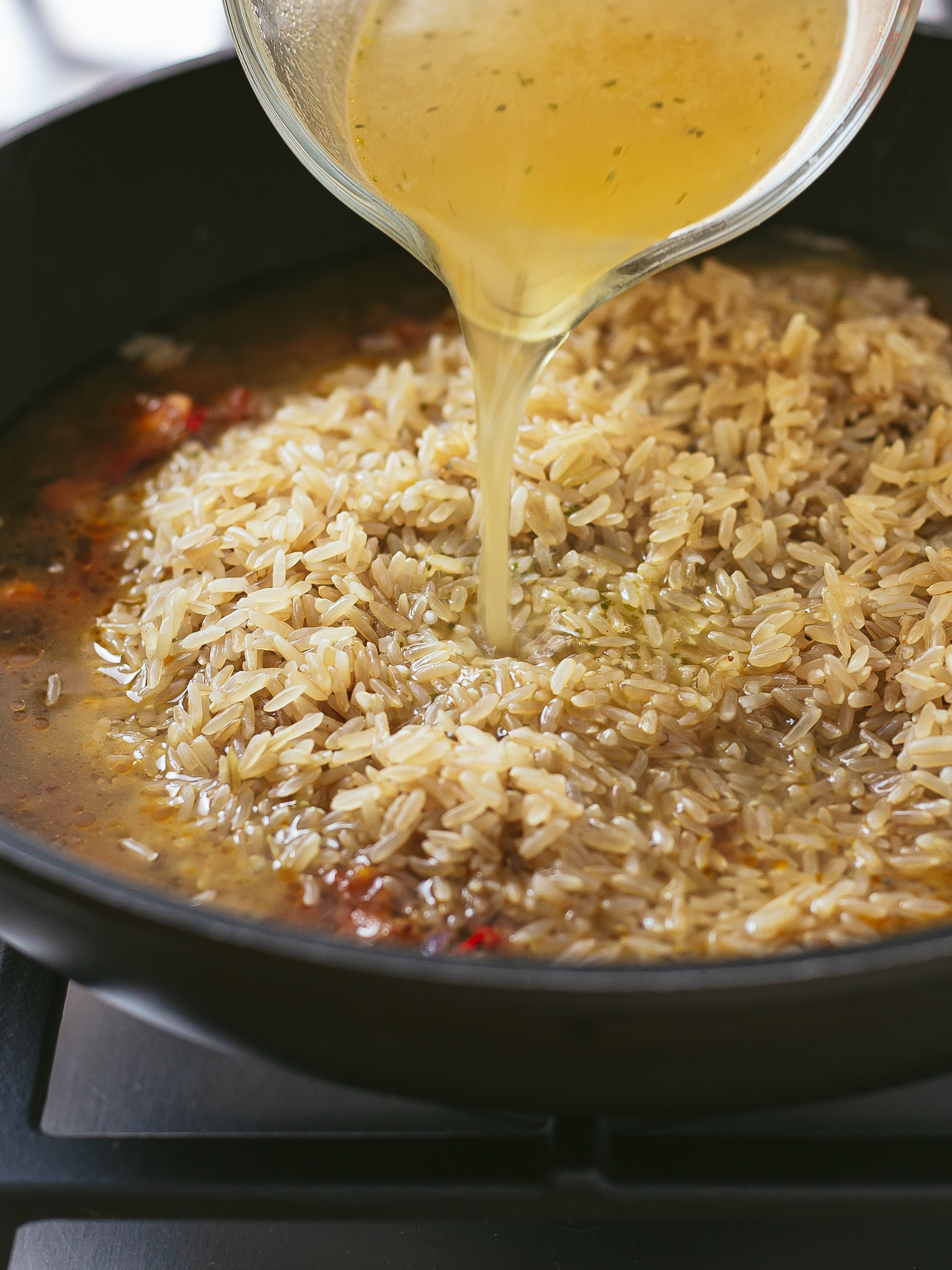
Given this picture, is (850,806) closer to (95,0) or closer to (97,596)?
(97,596)

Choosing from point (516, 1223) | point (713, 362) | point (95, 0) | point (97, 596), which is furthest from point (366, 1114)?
point (95, 0)

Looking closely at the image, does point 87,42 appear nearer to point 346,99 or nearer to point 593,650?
point 346,99

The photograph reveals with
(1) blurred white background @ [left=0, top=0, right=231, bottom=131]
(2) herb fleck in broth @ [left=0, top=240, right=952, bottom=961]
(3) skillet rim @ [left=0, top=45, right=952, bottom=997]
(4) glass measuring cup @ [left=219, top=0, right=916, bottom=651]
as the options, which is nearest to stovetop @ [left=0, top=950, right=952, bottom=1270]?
(2) herb fleck in broth @ [left=0, top=240, right=952, bottom=961]

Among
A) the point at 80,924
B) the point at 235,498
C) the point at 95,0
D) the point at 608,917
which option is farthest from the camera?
the point at 95,0

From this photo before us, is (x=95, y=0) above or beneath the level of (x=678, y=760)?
above

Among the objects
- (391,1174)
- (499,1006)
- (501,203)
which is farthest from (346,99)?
(391,1174)

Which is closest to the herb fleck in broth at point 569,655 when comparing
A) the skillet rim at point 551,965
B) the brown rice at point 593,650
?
the brown rice at point 593,650

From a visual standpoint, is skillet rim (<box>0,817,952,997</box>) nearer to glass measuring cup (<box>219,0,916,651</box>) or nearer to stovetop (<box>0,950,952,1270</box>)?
stovetop (<box>0,950,952,1270</box>)

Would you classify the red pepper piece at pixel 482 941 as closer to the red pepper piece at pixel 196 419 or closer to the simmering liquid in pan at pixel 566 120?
the simmering liquid in pan at pixel 566 120

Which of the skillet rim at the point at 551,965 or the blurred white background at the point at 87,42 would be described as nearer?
the skillet rim at the point at 551,965
